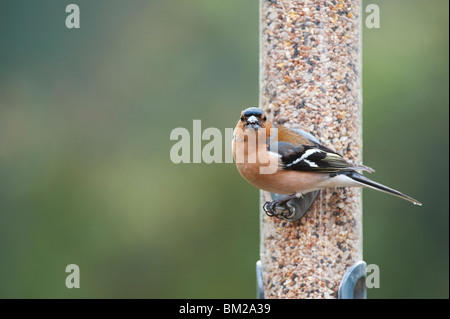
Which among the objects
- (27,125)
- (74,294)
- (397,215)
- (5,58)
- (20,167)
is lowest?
(74,294)

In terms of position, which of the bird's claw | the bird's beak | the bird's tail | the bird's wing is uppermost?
the bird's beak

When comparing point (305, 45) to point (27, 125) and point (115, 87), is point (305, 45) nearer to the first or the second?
point (115, 87)

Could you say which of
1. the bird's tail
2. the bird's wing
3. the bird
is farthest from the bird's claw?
the bird's tail

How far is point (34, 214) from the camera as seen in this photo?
448 inches

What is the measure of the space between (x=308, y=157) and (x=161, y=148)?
18.8 ft

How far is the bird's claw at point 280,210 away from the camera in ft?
20.0

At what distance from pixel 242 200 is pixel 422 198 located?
115 inches

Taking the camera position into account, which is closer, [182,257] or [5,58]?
[182,257]

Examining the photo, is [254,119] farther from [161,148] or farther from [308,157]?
[161,148]

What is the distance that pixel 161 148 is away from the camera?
37.2ft

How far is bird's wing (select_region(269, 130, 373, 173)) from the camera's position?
5.87 metres

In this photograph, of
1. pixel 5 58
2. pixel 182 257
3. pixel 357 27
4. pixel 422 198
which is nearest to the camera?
pixel 357 27

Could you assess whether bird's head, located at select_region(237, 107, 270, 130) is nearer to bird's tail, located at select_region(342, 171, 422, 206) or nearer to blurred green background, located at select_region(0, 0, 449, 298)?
bird's tail, located at select_region(342, 171, 422, 206)
